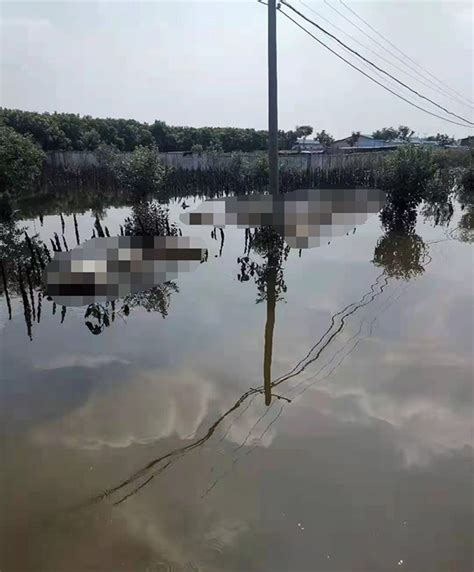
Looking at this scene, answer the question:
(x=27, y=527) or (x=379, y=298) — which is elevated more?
(x=379, y=298)

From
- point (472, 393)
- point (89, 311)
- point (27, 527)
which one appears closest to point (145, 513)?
point (27, 527)

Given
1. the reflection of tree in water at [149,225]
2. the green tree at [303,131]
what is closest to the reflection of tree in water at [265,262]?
the reflection of tree in water at [149,225]

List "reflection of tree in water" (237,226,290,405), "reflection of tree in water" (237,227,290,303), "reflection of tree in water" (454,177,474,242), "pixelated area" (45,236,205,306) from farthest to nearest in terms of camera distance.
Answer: "reflection of tree in water" (454,177,474,242)
"reflection of tree in water" (237,227,290,303)
"pixelated area" (45,236,205,306)
"reflection of tree in water" (237,226,290,405)

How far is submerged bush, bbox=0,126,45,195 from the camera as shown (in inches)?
487


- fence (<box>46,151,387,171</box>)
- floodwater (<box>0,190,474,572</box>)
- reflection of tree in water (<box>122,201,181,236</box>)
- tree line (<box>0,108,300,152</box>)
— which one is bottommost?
floodwater (<box>0,190,474,572</box>)

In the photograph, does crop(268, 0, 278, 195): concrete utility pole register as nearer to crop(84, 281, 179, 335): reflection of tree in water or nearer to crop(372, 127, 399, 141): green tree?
crop(84, 281, 179, 335): reflection of tree in water

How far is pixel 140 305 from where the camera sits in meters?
7.18

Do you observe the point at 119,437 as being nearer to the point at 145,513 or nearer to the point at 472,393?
the point at 145,513

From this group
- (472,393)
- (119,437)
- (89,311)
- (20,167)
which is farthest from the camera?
(20,167)

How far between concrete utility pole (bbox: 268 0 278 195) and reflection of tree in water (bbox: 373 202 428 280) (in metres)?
3.24

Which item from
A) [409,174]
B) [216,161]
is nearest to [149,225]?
[409,174]

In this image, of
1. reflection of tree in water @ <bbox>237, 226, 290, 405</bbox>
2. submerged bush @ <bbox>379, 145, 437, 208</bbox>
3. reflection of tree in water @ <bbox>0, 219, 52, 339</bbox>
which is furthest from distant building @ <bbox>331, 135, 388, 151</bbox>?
reflection of tree in water @ <bbox>0, 219, 52, 339</bbox>

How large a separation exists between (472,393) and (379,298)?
298 centimetres

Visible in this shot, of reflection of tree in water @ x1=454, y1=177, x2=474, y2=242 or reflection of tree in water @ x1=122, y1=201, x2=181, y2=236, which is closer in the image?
reflection of tree in water @ x1=122, y1=201, x2=181, y2=236
